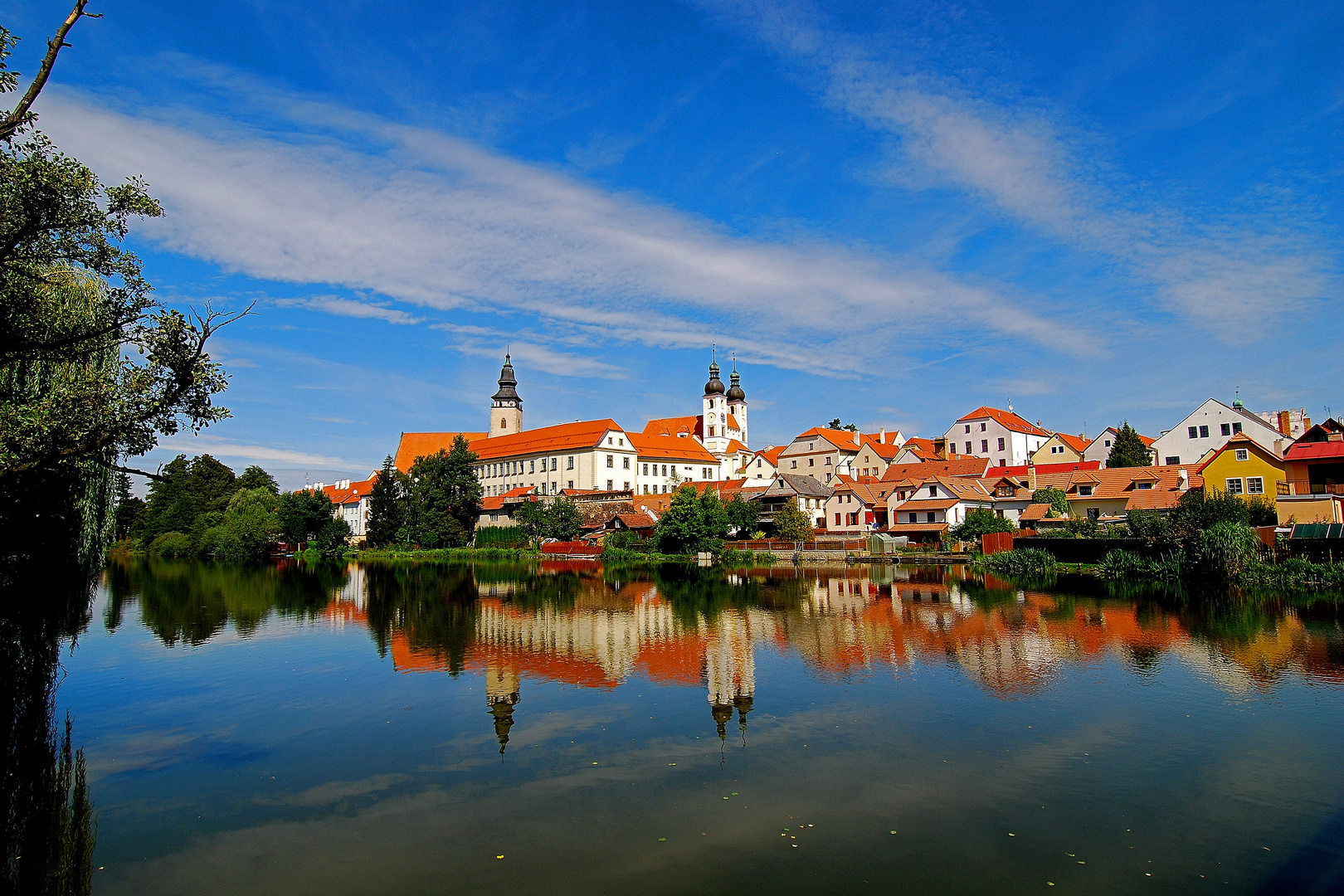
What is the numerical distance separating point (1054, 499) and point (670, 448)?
49.8 m

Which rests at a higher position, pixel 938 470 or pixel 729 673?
pixel 938 470

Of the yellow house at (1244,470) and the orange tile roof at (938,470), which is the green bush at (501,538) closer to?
the orange tile roof at (938,470)

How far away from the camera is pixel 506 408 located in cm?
10738

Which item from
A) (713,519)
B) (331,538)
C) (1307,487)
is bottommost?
(331,538)

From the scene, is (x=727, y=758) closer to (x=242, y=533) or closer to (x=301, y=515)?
(x=242, y=533)

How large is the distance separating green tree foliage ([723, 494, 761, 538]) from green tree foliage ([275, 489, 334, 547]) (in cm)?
4300

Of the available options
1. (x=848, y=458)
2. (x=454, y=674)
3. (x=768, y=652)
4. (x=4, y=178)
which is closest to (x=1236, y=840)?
(x=768, y=652)

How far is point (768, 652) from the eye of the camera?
19531mm

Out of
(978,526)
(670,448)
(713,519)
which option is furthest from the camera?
(670,448)

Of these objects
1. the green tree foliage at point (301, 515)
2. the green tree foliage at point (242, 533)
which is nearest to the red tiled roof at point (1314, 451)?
the green tree foliage at point (301, 515)

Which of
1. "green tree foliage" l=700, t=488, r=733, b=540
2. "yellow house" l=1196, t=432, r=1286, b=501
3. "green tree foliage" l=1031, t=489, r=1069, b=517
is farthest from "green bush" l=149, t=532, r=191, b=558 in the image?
"yellow house" l=1196, t=432, r=1286, b=501

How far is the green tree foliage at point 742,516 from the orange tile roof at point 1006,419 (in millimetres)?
31100

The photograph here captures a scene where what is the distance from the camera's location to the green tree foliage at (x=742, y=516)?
201ft

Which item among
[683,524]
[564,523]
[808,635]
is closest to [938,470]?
[683,524]
